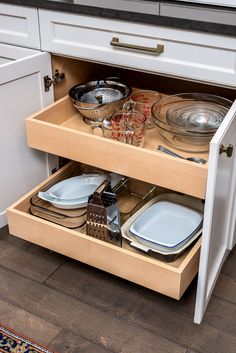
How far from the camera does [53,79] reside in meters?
1.68

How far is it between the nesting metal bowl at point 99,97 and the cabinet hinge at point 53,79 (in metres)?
0.06

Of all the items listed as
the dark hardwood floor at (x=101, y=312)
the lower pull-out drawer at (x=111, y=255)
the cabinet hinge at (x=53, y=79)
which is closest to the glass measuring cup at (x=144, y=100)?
the cabinet hinge at (x=53, y=79)

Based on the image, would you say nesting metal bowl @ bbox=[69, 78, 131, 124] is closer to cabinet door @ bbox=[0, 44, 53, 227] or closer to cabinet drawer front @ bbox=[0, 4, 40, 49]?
cabinet door @ bbox=[0, 44, 53, 227]

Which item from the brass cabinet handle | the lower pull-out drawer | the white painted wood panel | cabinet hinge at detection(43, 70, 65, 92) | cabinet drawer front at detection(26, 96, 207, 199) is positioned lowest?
the lower pull-out drawer

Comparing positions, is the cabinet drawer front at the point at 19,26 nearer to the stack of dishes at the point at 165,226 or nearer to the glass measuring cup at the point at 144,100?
the glass measuring cup at the point at 144,100

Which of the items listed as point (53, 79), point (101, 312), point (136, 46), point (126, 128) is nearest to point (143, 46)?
point (136, 46)

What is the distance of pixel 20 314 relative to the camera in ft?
4.77

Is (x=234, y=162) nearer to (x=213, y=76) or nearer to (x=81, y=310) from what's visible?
(x=213, y=76)

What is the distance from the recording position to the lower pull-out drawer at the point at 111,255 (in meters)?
1.31

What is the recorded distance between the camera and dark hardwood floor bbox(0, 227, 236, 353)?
1363mm

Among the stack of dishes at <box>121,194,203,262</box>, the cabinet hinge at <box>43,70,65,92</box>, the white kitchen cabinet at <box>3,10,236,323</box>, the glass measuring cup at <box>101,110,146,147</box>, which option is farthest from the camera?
the cabinet hinge at <box>43,70,65,92</box>

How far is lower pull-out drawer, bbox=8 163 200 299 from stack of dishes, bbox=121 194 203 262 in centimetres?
3

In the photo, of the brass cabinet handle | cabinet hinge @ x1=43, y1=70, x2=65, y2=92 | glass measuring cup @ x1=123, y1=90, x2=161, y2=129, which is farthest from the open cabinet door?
cabinet hinge @ x1=43, y1=70, x2=65, y2=92

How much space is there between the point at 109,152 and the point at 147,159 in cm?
13
